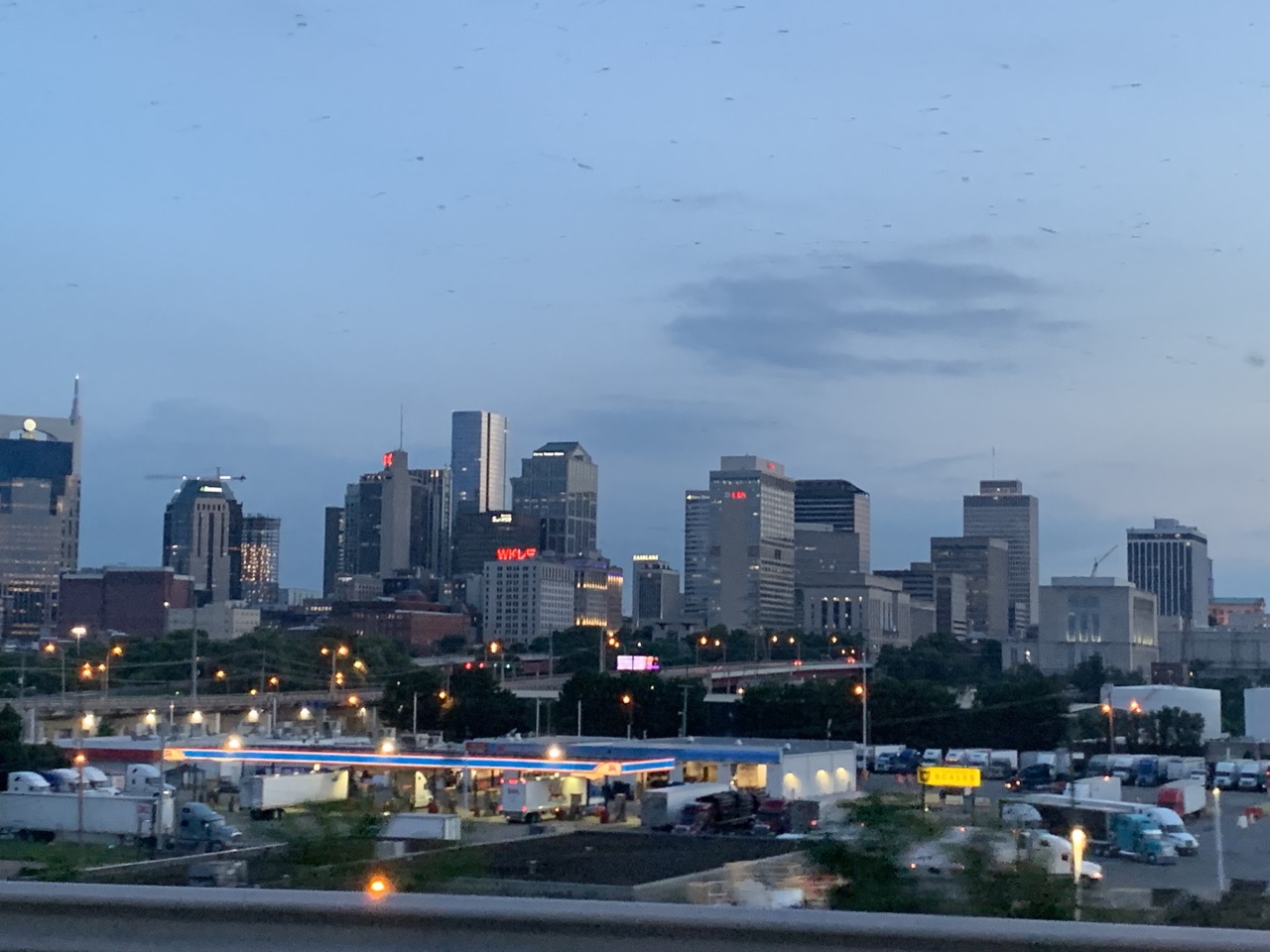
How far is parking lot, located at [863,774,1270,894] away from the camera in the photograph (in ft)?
49.0

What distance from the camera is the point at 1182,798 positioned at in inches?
1240

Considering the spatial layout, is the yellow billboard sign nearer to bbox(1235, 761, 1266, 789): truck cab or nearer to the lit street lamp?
bbox(1235, 761, 1266, 789): truck cab

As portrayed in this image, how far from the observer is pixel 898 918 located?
4.05m

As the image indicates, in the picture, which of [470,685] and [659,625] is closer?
[470,685]

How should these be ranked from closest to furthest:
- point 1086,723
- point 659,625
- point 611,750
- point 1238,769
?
point 611,750 < point 1238,769 < point 1086,723 < point 659,625

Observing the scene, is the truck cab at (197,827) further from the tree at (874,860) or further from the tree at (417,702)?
the tree at (417,702)

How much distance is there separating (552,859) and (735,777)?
73.5 feet

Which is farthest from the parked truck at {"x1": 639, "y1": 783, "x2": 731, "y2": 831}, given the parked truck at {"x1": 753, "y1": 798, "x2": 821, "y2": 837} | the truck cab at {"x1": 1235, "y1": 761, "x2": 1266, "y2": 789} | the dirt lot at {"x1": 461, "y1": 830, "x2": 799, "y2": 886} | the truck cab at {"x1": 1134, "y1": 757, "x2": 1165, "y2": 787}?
the truck cab at {"x1": 1235, "y1": 761, "x2": 1266, "y2": 789}

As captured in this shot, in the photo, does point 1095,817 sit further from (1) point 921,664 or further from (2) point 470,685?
(1) point 921,664

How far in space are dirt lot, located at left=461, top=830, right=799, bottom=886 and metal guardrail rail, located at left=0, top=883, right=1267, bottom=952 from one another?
9386 millimetres

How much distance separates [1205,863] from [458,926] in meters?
19.5

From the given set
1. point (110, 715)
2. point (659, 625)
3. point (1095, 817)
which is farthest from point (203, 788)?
point (659, 625)

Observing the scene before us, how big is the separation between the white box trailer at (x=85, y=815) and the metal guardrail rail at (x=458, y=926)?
22613 mm

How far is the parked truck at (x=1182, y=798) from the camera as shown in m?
31.1
